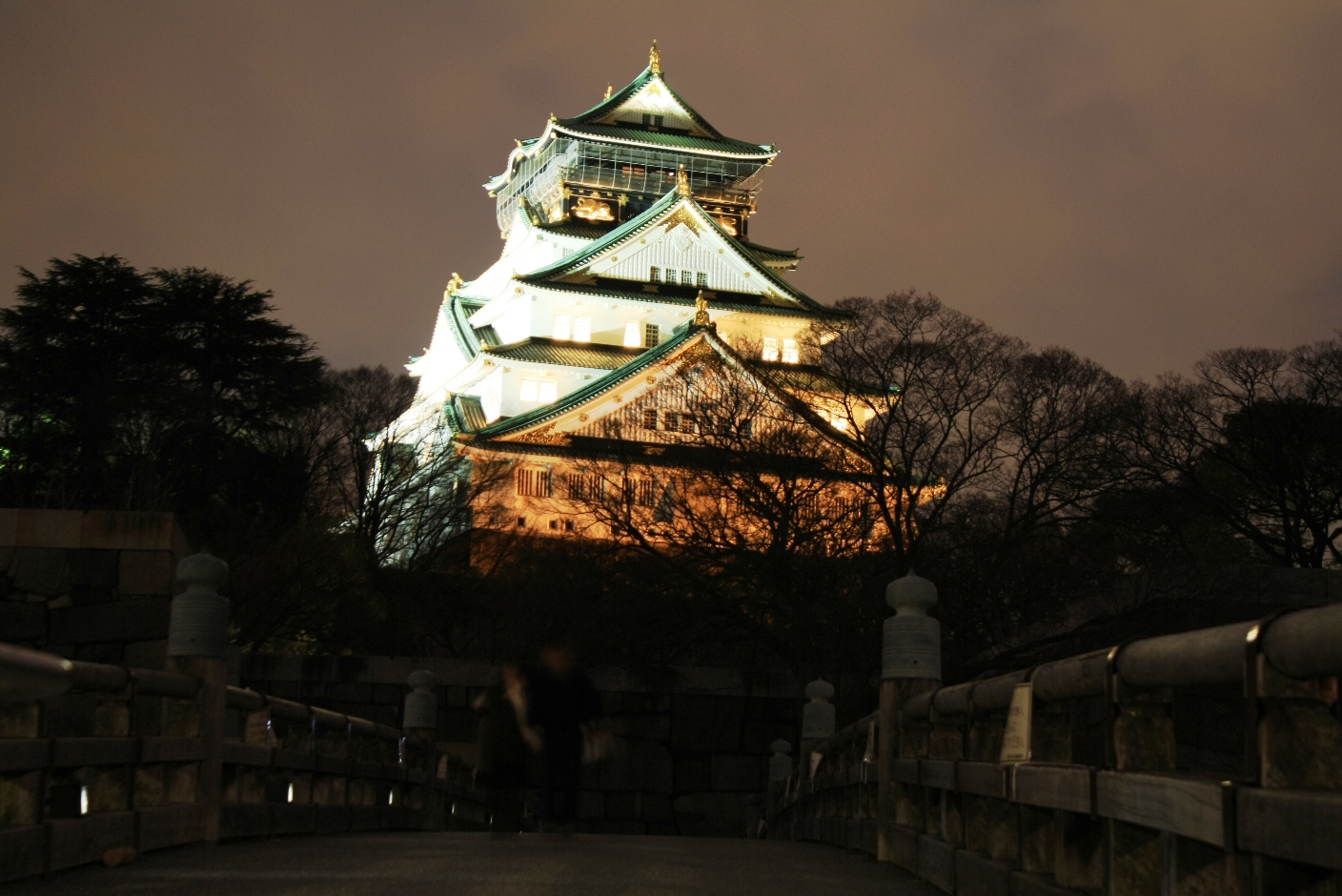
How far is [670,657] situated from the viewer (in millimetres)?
27672

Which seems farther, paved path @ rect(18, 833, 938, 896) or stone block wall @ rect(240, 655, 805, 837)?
stone block wall @ rect(240, 655, 805, 837)

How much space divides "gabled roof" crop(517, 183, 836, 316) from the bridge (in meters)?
39.6

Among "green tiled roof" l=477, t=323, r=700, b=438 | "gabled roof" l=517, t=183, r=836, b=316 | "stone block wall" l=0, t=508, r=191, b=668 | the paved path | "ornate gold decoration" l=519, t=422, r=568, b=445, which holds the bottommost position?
the paved path

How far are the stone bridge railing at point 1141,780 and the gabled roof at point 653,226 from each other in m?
44.8

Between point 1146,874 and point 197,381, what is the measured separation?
37.0 metres

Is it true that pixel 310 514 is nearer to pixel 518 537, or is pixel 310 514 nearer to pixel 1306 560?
pixel 518 537

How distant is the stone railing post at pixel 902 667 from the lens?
32.9ft

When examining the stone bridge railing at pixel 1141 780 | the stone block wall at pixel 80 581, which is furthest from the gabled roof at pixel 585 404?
the stone bridge railing at pixel 1141 780

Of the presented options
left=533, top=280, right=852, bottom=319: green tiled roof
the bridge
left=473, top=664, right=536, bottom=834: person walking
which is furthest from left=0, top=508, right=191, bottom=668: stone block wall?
left=533, top=280, right=852, bottom=319: green tiled roof

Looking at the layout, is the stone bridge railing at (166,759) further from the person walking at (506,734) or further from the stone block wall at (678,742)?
the stone block wall at (678,742)

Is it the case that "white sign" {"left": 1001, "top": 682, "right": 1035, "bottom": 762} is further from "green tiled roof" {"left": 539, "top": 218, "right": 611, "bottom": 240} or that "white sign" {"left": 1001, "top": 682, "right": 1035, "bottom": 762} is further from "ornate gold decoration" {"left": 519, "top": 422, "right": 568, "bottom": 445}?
"green tiled roof" {"left": 539, "top": 218, "right": 611, "bottom": 240}

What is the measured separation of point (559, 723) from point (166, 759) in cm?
349

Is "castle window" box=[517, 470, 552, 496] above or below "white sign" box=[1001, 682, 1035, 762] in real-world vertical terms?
above

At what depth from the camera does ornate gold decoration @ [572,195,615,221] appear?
6053cm
